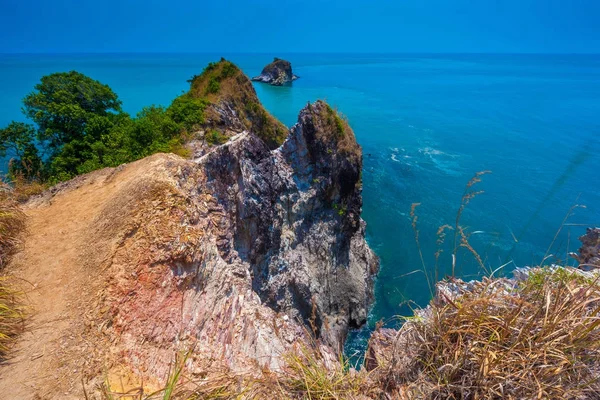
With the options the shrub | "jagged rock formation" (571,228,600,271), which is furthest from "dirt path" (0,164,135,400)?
"jagged rock formation" (571,228,600,271)

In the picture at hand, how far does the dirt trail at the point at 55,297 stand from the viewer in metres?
5.84

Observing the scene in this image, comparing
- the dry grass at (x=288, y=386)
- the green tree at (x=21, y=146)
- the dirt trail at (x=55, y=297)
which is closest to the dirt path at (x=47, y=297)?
the dirt trail at (x=55, y=297)

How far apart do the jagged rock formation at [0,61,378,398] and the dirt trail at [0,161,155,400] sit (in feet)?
0.16

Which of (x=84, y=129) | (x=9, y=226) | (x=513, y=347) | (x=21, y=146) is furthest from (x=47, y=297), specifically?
(x=21, y=146)

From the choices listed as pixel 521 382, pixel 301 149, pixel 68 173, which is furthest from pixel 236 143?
pixel 521 382

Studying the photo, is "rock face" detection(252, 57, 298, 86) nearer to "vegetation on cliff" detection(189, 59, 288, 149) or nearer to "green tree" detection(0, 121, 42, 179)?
"vegetation on cliff" detection(189, 59, 288, 149)

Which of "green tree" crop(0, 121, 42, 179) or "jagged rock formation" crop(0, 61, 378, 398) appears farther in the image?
"green tree" crop(0, 121, 42, 179)

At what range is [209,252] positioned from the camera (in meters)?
10.4

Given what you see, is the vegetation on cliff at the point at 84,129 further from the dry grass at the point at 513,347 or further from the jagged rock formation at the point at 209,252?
the dry grass at the point at 513,347

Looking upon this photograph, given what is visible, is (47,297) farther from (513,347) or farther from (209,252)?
(513,347)

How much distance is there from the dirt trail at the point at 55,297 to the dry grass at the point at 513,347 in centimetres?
627

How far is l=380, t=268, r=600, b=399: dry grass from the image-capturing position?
334cm

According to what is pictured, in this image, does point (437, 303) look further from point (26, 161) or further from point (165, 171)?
point (26, 161)

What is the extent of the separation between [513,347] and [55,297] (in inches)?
390
